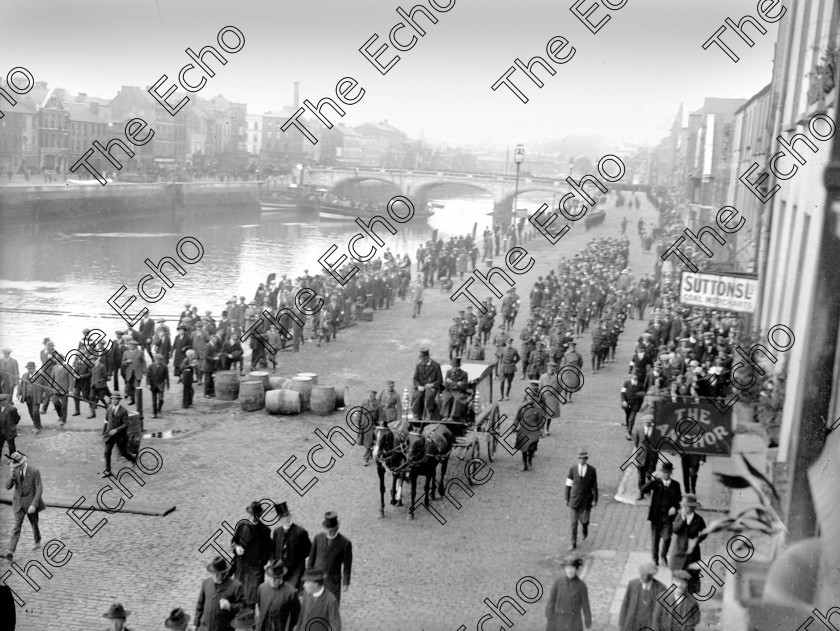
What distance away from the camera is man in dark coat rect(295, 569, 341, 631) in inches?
312

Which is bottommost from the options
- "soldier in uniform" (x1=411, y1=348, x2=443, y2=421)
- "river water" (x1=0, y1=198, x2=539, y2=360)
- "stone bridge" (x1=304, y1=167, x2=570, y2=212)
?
"river water" (x1=0, y1=198, x2=539, y2=360)

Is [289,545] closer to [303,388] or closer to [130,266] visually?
[303,388]

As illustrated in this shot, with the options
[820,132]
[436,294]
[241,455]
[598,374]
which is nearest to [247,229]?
[436,294]

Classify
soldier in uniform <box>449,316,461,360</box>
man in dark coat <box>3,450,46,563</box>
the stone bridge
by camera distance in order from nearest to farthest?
man in dark coat <box>3,450,46,563</box> → soldier in uniform <box>449,316,461,360</box> → the stone bridge

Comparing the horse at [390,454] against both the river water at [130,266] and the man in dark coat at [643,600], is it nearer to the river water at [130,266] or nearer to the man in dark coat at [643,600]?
the man in dark coat at [643,600]

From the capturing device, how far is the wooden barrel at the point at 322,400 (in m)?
17.8

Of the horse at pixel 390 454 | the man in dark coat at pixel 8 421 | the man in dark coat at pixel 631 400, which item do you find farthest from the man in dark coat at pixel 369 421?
the man in dark coat at pixel 8 421

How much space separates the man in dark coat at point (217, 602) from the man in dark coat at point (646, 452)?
657 cm

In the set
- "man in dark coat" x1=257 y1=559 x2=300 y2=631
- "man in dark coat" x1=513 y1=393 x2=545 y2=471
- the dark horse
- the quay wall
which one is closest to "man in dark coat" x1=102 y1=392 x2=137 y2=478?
the dark horse

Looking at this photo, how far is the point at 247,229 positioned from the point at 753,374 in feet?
196

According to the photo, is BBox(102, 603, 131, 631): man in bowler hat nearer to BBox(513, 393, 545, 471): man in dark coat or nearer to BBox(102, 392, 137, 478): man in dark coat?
BBox(102, 392, 137, 478): man in dark coat

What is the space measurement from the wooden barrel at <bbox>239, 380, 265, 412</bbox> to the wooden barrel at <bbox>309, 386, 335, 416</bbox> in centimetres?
108

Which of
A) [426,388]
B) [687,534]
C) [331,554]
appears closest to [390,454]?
[426,388]

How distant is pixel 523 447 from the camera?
1457 cm
